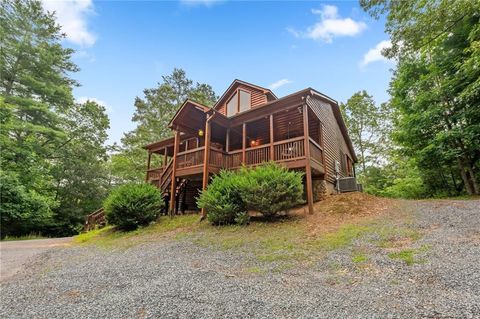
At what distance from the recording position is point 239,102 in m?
14.8

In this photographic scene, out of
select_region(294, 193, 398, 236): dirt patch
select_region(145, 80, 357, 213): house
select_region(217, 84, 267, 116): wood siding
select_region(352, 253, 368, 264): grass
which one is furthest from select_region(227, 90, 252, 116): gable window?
select_region(352, 253, 368, 264): grass

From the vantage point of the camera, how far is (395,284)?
340cm

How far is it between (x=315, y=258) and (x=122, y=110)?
26.5 meters

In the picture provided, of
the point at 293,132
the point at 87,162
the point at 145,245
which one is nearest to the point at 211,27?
the point at 293,132

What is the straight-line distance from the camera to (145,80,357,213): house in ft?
32.5

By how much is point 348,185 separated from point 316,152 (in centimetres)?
321

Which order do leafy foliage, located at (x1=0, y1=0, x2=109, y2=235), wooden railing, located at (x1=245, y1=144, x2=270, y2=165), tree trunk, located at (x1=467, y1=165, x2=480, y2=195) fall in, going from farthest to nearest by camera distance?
leafy foliage, located at (x1=0, y1=0, x2=109, y2=235)
tree trunk, located at (x1=467, y1=165, x2=480, y2=195)
wooden railing, located at (x1=245, y1=144, x2=270, y2=165)

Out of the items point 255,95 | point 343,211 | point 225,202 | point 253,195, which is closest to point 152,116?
point 255,95

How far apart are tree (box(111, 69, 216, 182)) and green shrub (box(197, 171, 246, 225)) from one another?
1605cm

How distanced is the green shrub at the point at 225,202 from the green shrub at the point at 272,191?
1.49ft

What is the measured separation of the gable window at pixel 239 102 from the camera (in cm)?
1437

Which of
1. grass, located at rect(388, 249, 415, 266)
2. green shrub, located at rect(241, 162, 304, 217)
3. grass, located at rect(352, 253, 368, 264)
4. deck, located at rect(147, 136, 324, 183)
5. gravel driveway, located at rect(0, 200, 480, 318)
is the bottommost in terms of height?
gravel driveway, located at rect(0, 200, 480, 318)

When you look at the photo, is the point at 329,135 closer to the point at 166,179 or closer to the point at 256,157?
the point at 256,157

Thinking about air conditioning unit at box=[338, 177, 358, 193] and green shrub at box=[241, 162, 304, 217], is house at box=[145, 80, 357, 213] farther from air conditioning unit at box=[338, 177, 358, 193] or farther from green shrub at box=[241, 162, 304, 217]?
green shrub at box=[241, 162, 304, 217]
